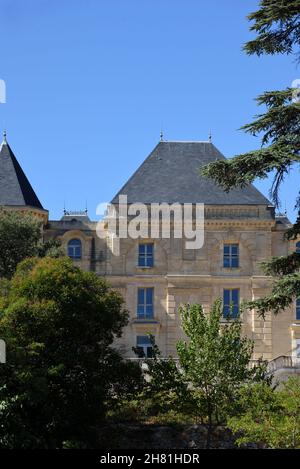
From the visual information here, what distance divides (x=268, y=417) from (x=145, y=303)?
20.9 metres

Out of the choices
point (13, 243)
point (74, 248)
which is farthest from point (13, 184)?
point (13, 243)

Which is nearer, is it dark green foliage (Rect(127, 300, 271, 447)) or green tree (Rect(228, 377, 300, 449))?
green tree (Rect(228, 377, 300, 449))

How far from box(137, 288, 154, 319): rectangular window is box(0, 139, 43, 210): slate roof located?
6366 millimetres

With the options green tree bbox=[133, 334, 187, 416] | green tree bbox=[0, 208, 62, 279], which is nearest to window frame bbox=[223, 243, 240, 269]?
green tree bbox=[0, 208, 62, 279]

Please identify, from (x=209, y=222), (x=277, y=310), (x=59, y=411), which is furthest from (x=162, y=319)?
(x=277, y=310)

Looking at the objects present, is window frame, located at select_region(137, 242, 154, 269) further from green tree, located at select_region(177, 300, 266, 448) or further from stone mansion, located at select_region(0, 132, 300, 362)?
green tree, located at select_region(177, 300, 266, 448)

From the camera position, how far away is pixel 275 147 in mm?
25344

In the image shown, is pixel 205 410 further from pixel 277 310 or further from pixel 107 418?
pixel 277 310

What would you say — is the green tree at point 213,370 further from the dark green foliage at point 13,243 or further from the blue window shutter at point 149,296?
the blue window shutter at point 149,296

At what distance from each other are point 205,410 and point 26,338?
6005 mm

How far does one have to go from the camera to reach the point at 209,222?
2010 inches

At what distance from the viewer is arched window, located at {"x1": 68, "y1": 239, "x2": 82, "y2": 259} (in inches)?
2055
